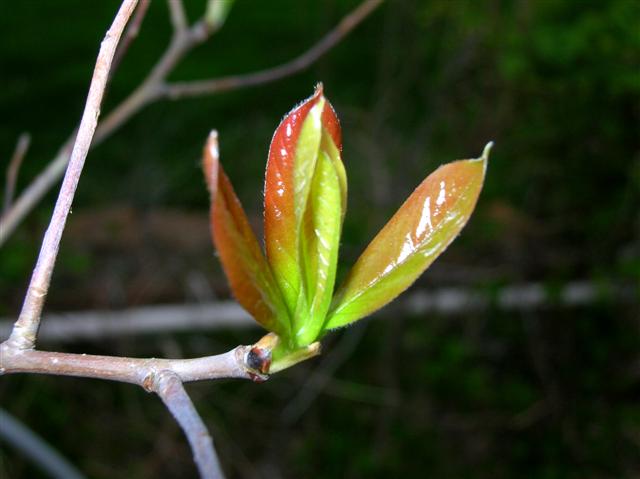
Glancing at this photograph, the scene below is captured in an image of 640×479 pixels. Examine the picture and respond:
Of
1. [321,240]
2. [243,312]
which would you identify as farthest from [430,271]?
[321,240]

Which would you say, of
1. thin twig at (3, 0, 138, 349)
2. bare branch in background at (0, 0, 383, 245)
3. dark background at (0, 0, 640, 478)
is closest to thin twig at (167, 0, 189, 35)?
bare branch in background at (0, 0, 383, 245)

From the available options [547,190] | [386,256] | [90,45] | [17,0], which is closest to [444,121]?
[547,190]

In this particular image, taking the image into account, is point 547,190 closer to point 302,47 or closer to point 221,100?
point 302,47

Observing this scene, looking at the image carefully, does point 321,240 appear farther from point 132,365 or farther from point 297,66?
point 297,66

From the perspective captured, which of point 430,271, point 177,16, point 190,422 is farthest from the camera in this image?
point 430,271

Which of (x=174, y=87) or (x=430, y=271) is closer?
(x=174, y=87)

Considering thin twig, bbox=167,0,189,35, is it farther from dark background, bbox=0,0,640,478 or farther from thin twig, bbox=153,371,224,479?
dark background, bbox=0,0,640,478
